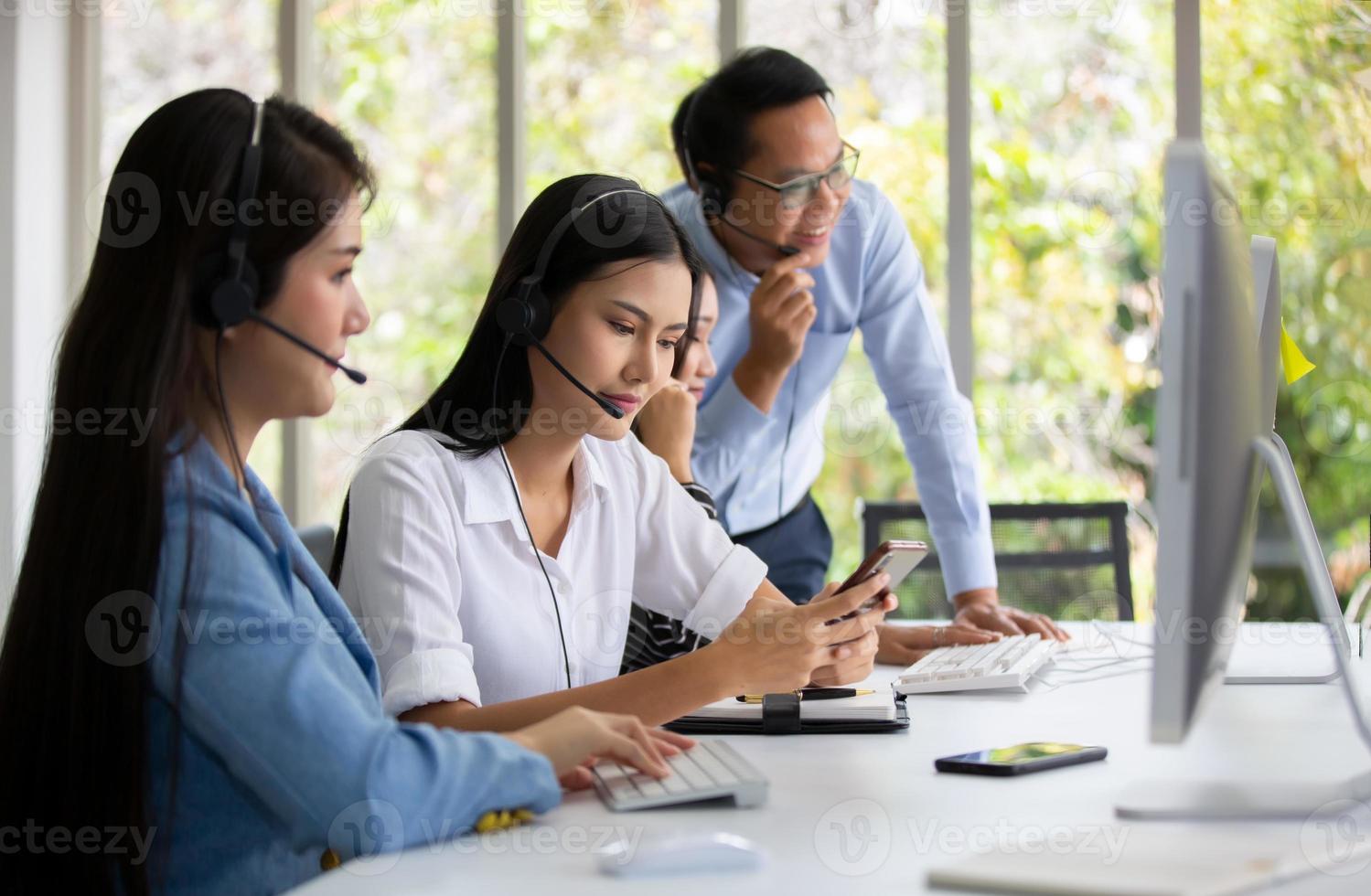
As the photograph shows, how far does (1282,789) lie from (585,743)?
539 millimetres

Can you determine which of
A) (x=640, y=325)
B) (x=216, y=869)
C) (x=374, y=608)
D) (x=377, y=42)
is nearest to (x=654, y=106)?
(x=377, y=42)

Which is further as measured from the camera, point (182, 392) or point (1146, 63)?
point (1146, 63)

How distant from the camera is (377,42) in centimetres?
379

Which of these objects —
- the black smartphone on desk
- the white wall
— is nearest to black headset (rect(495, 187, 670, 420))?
the black smartphone on desk

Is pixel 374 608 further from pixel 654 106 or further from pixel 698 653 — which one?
pixel 654 106

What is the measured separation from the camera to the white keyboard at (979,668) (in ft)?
5.12

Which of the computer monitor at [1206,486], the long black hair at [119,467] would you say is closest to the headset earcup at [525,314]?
the long black hair at [119,467]

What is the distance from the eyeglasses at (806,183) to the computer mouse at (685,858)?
1420mm

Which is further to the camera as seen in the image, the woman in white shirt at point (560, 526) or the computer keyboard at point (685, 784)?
the woman in white shirt at point (560, 526)

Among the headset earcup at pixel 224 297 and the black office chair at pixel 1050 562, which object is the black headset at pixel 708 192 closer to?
the black office chair at pixel 1050 562

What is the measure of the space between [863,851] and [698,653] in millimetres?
396

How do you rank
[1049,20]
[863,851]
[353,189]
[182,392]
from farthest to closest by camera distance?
1. [1049,20]
2. [353,189]
3. [182,392]
4. [863,851]

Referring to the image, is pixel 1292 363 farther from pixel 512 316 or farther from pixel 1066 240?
pixel 1066 240

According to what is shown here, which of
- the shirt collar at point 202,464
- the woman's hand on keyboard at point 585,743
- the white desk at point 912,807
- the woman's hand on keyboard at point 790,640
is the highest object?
the shirt collar at point 202,464
